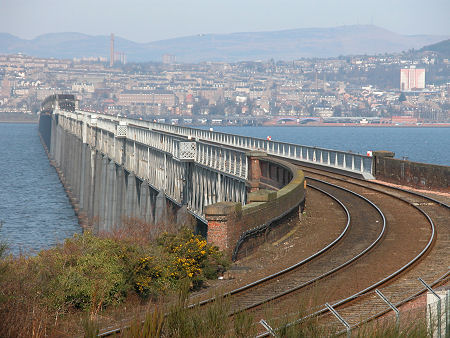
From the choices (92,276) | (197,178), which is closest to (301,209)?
(197,178)

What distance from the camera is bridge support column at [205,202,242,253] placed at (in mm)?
24094

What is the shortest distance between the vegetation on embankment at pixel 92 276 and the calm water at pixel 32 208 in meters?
12.2

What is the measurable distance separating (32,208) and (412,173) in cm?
5771

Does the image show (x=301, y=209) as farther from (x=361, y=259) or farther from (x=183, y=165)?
(x=183, y=165)

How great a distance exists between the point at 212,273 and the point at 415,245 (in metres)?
7.11

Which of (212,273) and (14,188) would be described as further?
A: (14,188)

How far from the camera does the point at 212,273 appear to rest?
74.6 ft

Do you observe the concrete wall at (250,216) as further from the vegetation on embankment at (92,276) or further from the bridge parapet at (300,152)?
the bridge parapet at (300,152)

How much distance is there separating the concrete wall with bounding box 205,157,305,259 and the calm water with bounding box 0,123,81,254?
12.2 metres

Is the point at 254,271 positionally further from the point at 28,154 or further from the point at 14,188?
the point at 28,154

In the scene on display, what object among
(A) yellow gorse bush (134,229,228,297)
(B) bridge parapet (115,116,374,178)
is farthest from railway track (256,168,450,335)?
(B) bridge parapet (115,116,374,178)

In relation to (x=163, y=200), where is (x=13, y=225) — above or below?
below

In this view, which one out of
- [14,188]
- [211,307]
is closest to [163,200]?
[211,307]

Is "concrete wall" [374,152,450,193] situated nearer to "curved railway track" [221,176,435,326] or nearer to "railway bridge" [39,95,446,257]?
"railway bridge" [39,95,446,257]
